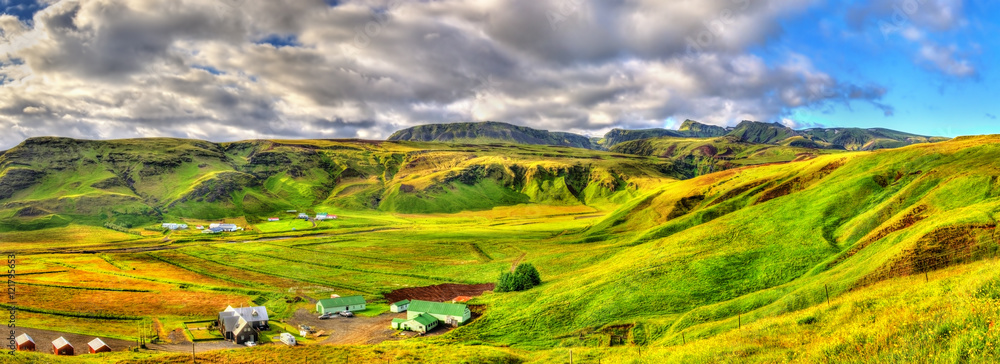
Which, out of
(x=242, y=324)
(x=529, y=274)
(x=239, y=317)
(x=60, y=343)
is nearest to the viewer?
(x=60, y=343)

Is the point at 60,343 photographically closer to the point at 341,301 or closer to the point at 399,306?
the point at 341,301

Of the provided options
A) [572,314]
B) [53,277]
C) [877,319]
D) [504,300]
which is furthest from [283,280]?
[877,319]

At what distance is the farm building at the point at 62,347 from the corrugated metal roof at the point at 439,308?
4263cm

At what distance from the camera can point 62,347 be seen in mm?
53062

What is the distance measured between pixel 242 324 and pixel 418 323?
81.1 feet

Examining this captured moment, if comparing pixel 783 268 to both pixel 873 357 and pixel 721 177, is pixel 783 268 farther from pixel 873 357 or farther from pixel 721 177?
pixel 721 177

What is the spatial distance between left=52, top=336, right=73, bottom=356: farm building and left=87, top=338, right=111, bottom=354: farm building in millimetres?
1882

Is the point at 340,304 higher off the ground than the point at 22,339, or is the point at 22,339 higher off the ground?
the point at 22,339

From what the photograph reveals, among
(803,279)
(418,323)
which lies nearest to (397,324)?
(418,323)

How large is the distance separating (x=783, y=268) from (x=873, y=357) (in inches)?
1618

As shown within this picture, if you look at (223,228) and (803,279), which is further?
(223,228)

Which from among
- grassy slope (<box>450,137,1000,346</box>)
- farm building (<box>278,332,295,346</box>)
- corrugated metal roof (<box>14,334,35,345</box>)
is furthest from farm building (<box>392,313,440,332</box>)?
corrugated metal roof (<box>14,334,35,345</box>)

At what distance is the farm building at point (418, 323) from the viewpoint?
65.3 metres

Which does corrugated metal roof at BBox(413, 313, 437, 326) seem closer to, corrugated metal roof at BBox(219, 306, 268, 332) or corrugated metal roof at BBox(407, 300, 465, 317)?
corrugated metal roof at BBox(407, 300, 465, 317)
